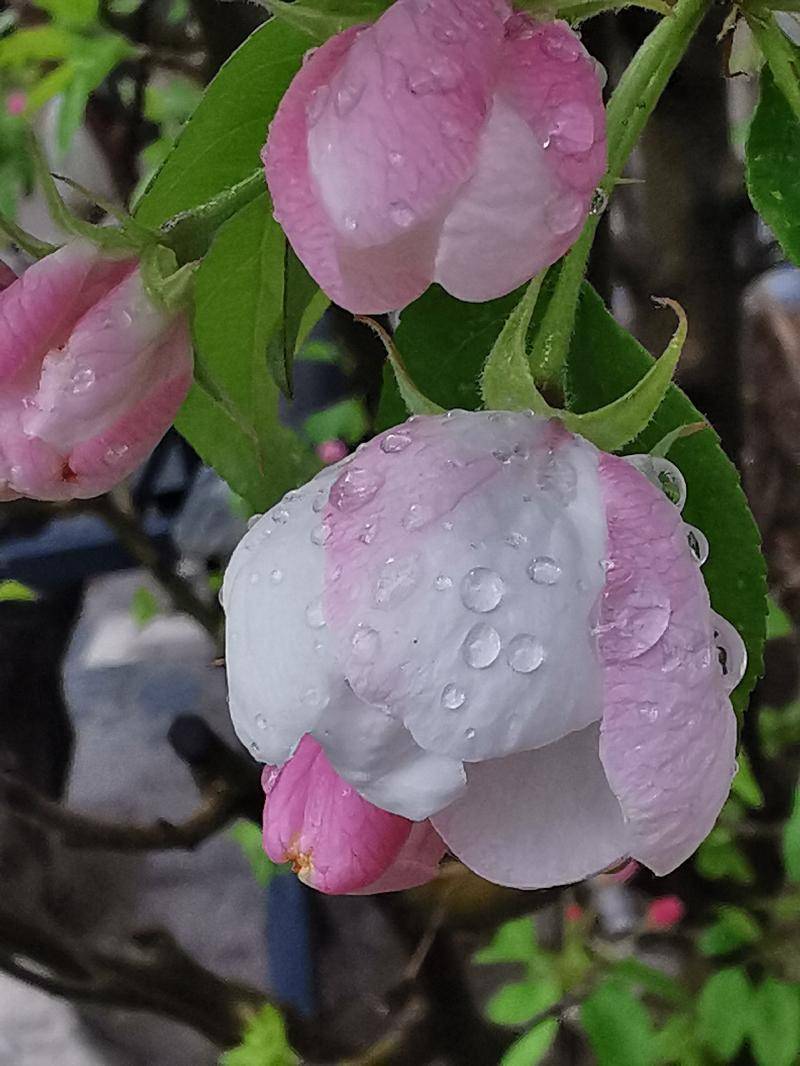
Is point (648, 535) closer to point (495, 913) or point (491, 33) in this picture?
point (491, 33)

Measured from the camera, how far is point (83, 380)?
243 millimetres

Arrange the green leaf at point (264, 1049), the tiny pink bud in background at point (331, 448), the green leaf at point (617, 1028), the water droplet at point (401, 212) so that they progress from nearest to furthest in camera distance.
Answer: the water droplet at point (401, 212) < the green leaf at point (617, 1028) < the green leaf at point (264, 1049) < the tiny pink bud in background at point (331, 448)

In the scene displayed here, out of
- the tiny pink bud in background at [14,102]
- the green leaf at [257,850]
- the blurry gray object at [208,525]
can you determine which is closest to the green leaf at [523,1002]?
the green leaf at [257,850]

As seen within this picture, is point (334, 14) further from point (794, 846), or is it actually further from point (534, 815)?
point (794, 846)

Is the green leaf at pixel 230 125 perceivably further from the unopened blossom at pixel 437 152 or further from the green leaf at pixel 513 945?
the green leaf at pixel 513 945

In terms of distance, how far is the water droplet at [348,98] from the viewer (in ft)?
0.67

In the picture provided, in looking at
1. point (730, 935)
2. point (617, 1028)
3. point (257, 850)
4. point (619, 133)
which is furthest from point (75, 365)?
point (257, 850)

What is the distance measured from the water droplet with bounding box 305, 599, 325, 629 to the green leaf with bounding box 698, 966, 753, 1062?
524mm

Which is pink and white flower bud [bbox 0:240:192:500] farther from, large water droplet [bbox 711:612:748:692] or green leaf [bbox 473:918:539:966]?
green leaf [bbox 473:918:539:966]

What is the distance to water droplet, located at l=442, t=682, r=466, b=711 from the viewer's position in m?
0.20

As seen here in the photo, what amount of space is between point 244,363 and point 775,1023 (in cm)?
48

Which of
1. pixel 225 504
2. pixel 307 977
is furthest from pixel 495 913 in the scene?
pixel 225 504

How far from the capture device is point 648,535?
0.22 metres

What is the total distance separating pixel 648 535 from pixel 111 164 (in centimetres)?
85
